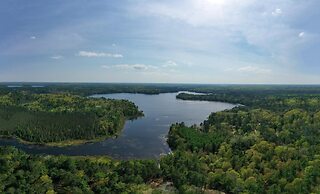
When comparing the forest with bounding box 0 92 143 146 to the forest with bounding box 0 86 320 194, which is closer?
the forest with bounding box 0 86 320 194

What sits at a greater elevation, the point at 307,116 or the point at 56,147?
the point at 307,116

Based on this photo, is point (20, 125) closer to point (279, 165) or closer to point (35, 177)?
point (35, 177)

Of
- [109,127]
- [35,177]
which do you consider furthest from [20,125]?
[35,177]

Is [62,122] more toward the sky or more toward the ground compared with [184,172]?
more toward the sky

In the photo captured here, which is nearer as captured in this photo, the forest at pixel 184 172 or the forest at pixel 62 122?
the forest at pixel 184 172

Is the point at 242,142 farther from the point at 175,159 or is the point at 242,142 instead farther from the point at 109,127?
the point at 109,127

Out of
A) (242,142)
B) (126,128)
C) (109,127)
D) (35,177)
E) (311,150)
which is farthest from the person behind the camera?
(126,128)

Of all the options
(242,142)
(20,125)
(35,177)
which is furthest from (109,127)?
(35,177)

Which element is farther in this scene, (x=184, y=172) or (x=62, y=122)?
(x=62, y=122)

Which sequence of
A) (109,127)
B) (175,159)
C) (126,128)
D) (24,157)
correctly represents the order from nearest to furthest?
(24,157) → (175,159) → (109,127) → (126,128)

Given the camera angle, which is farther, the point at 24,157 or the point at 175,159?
the point at 175,159
